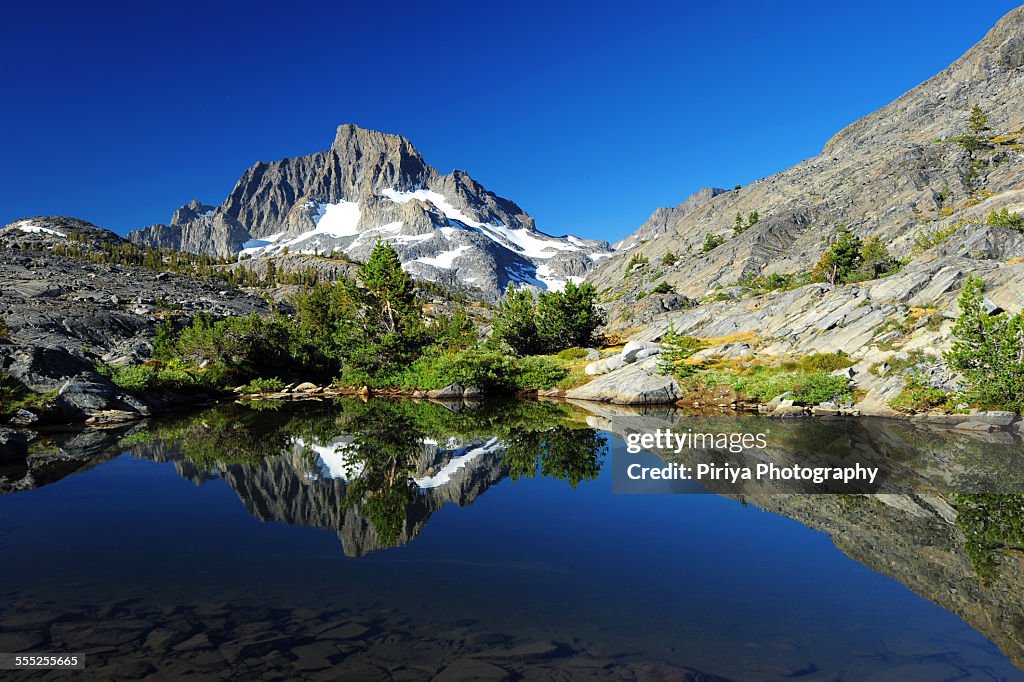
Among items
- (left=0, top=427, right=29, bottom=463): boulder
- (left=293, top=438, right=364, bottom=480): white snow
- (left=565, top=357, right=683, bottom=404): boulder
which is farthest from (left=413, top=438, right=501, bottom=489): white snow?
(left=565, top=357, right=683, bottom=404): boulder

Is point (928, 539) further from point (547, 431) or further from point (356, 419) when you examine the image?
point (356, 419)

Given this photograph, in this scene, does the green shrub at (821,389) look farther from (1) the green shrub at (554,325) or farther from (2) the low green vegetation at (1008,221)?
(2) the low green vegetation at (1008,221)

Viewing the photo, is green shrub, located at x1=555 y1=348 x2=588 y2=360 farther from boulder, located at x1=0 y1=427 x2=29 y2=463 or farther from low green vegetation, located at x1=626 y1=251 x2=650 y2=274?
low green vegetation, located at x1=626 y1=251 x2=650 y2=274

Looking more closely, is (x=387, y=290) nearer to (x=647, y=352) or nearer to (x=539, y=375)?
(x=539, y=375)

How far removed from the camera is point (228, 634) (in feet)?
25.7

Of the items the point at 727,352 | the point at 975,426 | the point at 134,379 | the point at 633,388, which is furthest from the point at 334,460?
the point at 727,352

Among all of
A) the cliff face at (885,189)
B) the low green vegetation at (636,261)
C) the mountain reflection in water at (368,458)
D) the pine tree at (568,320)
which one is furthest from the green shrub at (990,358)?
the low green vegetation at (636,261)

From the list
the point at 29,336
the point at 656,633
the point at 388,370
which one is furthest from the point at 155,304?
the point at 656,633

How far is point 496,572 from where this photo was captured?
10.3 meters

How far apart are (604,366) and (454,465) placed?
32471 millimetres

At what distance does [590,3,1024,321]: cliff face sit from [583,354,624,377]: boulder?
47.6 m

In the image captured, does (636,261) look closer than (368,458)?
No

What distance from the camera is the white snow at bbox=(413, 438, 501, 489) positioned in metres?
17.0

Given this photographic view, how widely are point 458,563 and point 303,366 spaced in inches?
2037
